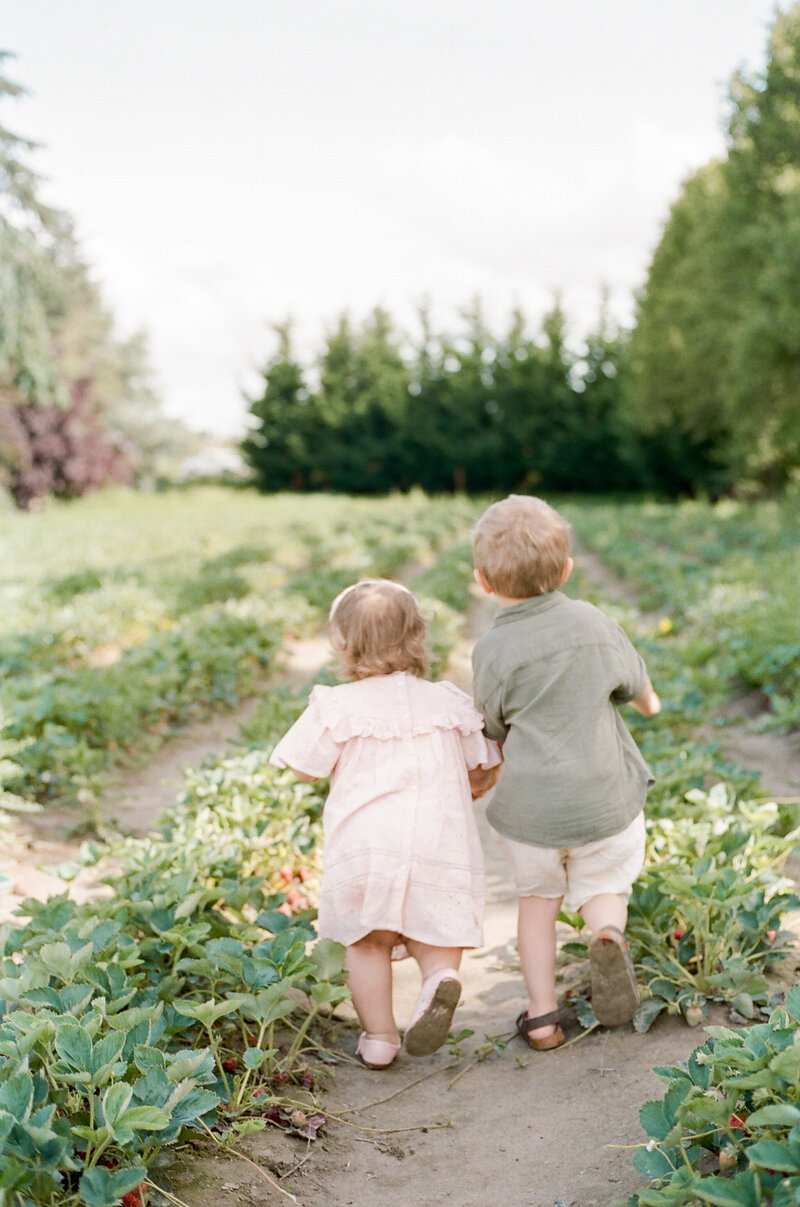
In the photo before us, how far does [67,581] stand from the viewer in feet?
38.4

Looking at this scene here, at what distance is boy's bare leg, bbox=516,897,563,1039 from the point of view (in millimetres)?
2727

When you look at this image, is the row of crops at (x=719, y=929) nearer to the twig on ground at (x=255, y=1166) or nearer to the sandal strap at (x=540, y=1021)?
the sandal strap at (x=540, y=1021)

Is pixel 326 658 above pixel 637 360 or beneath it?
beneath

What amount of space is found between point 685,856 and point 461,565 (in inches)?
378

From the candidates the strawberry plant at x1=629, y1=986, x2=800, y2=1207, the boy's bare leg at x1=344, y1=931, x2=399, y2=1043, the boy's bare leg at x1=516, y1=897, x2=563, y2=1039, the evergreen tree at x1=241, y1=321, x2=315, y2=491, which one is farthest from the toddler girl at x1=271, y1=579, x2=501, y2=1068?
the evergreen tree at x1=241, y1=321, x2=315, y2=491

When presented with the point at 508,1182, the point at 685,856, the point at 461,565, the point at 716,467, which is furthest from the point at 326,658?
the point at 716,467

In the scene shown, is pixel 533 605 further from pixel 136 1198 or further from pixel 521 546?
pixel 136 1198

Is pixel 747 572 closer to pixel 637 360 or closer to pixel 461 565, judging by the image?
pixel 461 565

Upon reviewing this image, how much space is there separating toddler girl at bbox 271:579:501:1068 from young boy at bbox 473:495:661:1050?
0.46 feet

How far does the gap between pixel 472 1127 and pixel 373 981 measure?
51 cm

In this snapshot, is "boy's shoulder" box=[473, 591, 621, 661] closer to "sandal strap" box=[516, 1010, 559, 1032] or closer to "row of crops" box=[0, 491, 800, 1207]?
"row of crops" box=[0, 491, 800, 1207]

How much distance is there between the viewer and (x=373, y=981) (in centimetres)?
275

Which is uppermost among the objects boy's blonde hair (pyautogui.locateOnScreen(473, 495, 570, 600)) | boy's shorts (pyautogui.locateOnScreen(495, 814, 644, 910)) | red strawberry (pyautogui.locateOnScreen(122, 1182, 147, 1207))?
boy's blonde hair (pyautogui.locateOnScreen(473, 495, 570, 600))

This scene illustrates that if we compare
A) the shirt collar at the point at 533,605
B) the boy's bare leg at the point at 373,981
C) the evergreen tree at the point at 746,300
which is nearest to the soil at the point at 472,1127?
the boy's bare leg at the point at 373,981
